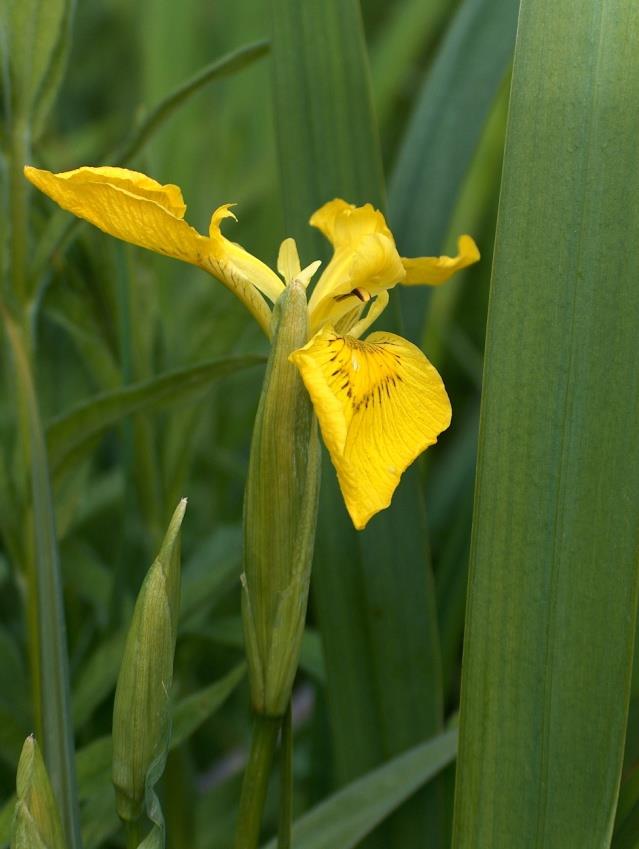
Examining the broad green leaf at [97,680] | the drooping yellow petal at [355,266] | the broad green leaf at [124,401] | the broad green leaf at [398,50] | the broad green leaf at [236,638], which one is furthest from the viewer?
the broad green leaf at [398,50]

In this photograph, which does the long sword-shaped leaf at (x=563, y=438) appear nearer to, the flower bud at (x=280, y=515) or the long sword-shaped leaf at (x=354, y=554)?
the flower bud at (x=280, y=515)

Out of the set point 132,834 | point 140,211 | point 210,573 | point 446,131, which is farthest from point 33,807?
point 446,131

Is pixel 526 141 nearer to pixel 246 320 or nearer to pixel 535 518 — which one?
pixel 535 518

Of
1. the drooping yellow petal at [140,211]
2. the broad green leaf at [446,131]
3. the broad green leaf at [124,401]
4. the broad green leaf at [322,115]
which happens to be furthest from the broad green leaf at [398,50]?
the drooping yellow petal at [140,211]

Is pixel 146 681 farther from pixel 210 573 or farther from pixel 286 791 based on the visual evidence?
pixel 210 573

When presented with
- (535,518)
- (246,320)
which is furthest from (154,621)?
(246,320)

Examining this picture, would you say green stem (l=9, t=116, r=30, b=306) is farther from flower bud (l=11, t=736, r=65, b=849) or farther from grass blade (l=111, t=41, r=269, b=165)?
flower bud (l=11, t=736, r=65, b=849)

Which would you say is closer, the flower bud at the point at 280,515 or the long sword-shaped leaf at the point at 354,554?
the flower bud at the point at 280,515
